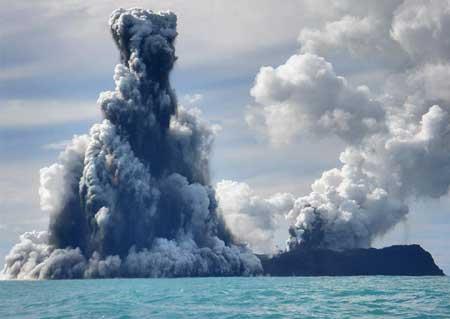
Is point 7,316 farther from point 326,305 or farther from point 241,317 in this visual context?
point 326,305

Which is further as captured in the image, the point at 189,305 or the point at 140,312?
the point at 189,305

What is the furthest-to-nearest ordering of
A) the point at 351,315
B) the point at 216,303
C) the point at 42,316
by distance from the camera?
the point at 216,303
the point at 42,316
the point at 351,315

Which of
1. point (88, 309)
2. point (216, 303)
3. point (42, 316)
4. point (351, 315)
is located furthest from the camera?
point (216, 303)

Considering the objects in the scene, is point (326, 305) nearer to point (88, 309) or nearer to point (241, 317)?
point (241, 317)

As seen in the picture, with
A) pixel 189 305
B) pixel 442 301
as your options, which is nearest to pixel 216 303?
pixel 189 305

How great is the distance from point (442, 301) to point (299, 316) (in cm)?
2554

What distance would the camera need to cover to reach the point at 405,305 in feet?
274

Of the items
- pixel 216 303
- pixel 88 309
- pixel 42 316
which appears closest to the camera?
pixel 42 316

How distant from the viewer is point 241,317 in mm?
75500

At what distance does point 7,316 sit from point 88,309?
9.24 m

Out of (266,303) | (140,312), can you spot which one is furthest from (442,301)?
(140,312)

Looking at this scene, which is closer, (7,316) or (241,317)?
(241,317)

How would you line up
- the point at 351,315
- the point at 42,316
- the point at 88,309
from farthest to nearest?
the point at 88,309
the point at 42,316
the point at 351,315

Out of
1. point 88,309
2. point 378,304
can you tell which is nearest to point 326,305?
point 378,304
